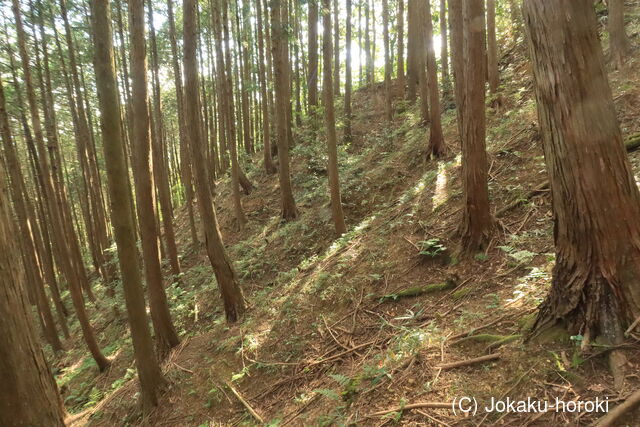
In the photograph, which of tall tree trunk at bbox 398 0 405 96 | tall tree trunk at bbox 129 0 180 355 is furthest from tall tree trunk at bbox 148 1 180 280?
tall tree trunk at bbox 398 0 405 96

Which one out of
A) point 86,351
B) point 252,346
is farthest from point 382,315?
point 86,351

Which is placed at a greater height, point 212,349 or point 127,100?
point 127,100

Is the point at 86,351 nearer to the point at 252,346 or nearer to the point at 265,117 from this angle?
the point at 252,346

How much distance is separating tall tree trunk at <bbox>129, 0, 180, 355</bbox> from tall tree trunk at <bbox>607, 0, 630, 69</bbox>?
940cm

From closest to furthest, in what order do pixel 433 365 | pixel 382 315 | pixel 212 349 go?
pixel 433 365, pixel 382 315, pixel 212 349

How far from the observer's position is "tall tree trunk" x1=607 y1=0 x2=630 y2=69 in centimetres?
835

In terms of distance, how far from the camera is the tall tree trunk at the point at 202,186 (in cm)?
723

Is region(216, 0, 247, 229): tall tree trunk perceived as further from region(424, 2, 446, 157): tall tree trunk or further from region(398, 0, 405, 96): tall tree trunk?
region(398, 0, 405, 96): tall tree trunk

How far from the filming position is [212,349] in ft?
24.3

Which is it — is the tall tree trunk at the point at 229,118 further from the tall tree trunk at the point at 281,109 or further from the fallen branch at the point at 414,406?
the fallen branch at the point at 414,406

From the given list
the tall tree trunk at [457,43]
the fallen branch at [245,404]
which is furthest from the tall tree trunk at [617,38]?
the fallen branch at [245,404]

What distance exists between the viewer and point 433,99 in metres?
9.70

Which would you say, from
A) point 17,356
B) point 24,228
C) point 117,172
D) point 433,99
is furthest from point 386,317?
point 24,228

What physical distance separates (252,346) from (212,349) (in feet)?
3.80
